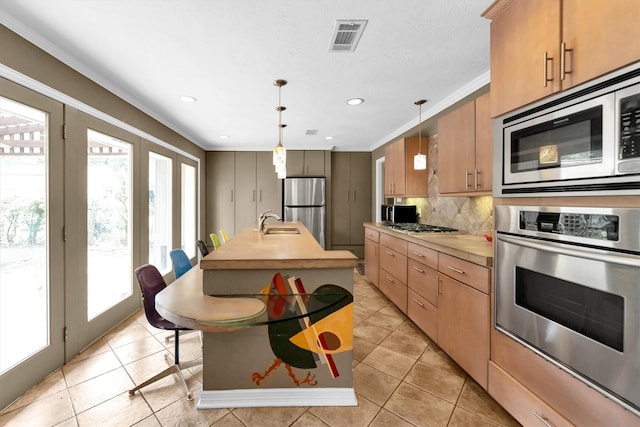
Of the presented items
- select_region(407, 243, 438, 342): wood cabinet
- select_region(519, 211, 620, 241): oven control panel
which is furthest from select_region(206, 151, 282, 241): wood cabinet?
select_region(519, 211, 620, 241): oven control panel

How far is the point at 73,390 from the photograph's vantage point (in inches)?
75.0

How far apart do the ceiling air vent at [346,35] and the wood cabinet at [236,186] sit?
4.05 metres

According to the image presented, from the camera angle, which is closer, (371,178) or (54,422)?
(54,422)

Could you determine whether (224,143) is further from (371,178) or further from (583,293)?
(583,293)

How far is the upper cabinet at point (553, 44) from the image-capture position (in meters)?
1.06

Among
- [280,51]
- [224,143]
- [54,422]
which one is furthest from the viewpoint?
A: [224,143]

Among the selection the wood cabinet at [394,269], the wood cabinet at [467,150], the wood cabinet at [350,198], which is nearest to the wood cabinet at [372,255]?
the wood cabinet at [394,269]

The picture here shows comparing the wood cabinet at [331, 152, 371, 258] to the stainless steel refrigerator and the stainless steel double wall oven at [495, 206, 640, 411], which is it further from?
the stainless steel double wall oven at [495, 206, 640, 411]

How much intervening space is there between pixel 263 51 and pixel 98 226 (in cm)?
231

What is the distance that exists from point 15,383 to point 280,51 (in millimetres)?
2985

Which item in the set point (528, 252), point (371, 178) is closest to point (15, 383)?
point (528, 252)

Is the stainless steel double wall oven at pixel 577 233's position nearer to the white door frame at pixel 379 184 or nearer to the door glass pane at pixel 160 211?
the white door frame at pixel 379 184

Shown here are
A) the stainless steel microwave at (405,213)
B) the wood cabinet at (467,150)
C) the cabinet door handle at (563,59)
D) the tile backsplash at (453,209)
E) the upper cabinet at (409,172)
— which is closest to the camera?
the cabinet door handle at (563,59)

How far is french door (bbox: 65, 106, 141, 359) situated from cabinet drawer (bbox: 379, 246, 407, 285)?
121 inches
